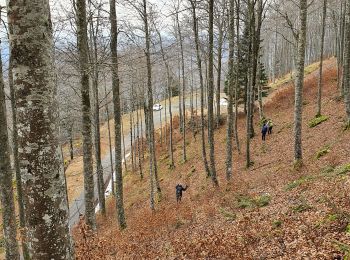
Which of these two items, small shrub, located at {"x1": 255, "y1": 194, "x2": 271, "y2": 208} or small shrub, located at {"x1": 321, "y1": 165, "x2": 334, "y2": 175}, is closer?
small shrub, located at {"x1": 255, "y1": 194, "x2": 271, "y2": 208}

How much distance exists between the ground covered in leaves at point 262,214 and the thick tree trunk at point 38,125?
3.24 metres

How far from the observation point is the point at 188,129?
35.8 meters

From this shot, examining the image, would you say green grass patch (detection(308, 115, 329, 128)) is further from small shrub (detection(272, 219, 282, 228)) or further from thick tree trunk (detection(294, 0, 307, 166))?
small shrub (detection(272, 219, 282, 228))

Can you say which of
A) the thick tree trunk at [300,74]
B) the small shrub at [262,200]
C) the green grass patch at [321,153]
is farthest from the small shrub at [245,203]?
the green grass patch at [321,153]

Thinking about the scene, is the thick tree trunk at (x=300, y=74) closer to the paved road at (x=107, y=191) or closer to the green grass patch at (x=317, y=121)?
the green grass patch at (x=317, y=121)

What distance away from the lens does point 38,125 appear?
270 cm

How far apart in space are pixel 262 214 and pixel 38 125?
724 centimetres

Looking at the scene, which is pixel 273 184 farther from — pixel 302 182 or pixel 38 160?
pixel 38 160

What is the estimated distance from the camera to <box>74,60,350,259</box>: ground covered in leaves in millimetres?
6289

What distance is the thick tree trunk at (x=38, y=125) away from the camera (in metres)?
2.62

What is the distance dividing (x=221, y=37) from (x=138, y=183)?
13916 millimetres

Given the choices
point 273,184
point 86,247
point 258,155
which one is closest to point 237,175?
point 258,155

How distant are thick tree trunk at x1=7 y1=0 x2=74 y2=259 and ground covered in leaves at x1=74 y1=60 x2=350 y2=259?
3.24m

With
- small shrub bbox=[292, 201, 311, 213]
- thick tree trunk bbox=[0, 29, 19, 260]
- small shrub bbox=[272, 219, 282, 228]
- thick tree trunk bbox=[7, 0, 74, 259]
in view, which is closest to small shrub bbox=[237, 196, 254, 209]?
small shrub bbox=[292, 201, 311, 213]
